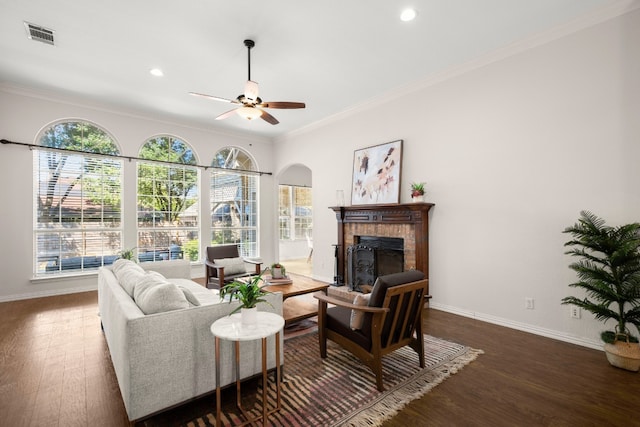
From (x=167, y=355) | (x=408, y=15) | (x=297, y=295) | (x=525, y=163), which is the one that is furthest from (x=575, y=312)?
(x=167, y=355)

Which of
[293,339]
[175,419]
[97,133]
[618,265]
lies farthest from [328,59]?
[97,133]

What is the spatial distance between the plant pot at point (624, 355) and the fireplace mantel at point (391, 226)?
1.96m

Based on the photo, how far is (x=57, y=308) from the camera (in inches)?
167

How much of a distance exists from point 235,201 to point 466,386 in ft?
19.2

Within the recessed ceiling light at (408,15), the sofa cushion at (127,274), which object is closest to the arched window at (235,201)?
the sofa cushion at (127,274)

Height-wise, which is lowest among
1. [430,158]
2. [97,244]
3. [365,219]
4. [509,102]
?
[97,244]

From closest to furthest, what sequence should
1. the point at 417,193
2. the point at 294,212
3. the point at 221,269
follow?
1. the point at 417,193
2. the point at 221,269
3. the point at 294,212

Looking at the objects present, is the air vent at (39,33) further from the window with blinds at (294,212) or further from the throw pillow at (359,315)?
the window with blinds at (294,212)

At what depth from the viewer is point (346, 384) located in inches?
91.4

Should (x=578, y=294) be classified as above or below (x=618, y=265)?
below

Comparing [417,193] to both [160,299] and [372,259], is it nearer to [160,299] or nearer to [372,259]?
[372,259]

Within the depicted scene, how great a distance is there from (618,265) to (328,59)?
3613 millimetres

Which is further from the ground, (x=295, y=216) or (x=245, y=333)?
(x=295, y=216)

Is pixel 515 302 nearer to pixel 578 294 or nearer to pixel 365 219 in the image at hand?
pixel 578 294
